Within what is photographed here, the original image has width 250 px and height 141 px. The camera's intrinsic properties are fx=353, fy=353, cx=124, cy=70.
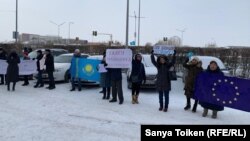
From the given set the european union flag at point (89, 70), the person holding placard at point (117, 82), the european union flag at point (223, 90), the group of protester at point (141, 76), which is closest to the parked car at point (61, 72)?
the group of protester at point (141, 76)

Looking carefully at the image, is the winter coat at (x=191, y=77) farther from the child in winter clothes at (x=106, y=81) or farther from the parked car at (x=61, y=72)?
the parked car at (x=61, y=72)

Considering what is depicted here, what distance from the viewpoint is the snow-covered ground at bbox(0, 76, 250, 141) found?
799cm

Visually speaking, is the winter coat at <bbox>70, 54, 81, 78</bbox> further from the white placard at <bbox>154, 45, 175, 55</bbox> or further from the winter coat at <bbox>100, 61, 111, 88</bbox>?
the white placard at <bbox>154, 45, 175, 55</bbox>

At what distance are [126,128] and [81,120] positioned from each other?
4.82 ft

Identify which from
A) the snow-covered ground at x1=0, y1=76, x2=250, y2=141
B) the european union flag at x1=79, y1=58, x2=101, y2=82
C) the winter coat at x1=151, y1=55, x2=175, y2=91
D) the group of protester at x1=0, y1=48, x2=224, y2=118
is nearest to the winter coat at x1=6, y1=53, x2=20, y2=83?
the group of protester at x1=0, y1=48, x2=224, y2=118

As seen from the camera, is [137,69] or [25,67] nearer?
[137,69]

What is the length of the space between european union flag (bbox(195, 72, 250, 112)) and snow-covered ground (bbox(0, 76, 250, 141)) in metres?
0.57

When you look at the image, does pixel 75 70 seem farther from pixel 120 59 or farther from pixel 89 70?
pixel 120 59

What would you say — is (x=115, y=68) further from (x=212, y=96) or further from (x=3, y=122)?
(x=3, y=122)

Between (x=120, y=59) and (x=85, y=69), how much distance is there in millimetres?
3235

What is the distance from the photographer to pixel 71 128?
336 inches

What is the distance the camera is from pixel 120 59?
12.3 m

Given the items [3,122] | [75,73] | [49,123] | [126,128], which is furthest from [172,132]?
[75,73]

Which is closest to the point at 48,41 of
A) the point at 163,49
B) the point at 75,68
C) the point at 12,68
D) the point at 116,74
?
the point at 12,68
